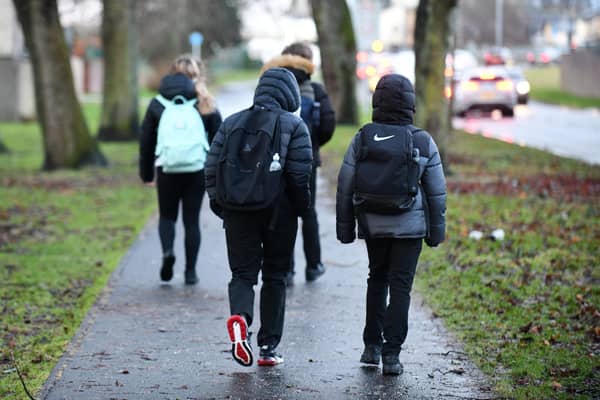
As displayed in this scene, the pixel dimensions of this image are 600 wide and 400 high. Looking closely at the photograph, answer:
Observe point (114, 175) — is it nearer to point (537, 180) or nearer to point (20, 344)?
point (537, 180)

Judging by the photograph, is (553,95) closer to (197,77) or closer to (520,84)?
(520,84)

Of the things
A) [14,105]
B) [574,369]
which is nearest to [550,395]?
[574,369]

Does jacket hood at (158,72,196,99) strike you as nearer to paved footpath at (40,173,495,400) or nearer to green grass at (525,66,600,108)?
paved footpath at (40,173,495,400)

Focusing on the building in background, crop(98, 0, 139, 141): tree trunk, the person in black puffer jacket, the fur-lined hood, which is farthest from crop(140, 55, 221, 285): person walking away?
the building in background

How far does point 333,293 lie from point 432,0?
8915mm

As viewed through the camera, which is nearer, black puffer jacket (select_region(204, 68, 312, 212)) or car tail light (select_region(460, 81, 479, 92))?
black puffer jacket (select_region(204, 68, 312, 212))

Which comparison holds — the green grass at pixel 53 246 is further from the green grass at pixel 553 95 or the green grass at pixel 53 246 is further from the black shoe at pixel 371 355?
the green grass at pixel 553 95

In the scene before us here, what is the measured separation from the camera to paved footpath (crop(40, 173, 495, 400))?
6340 mm

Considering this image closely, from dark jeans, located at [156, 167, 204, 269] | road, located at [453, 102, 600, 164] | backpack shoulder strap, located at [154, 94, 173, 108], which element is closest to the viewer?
backpack shoulder strap, located at [154, 94, 173, 108]

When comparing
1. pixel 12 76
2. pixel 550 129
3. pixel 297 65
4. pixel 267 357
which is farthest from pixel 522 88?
pixel 267 357

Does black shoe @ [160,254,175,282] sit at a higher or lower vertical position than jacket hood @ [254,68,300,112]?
lower

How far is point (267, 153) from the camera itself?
643 cm

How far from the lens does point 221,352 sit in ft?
23.7

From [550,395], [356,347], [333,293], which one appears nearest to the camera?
[550,395]
